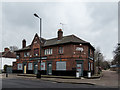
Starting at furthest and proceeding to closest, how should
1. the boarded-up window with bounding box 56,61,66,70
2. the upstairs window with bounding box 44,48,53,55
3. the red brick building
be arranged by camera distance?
the upstairs window with bounding box 44,48,53,55
the boarded-up window with bounding box 56,61,66,70
the red brick building

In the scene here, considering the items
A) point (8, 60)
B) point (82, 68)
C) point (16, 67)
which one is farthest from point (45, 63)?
point (8, 60)

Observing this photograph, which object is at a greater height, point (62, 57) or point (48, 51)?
point (48, 51)

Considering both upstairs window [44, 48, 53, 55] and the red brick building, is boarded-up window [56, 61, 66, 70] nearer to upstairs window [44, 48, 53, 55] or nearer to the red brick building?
the red brick building

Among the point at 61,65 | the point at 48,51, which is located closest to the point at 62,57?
the point at 61,65

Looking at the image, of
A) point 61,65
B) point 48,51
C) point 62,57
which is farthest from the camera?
point 48,51

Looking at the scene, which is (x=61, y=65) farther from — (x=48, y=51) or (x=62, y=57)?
(x=48, y=51)

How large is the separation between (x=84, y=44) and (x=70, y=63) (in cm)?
458

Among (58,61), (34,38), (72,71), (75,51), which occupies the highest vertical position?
(34,38)

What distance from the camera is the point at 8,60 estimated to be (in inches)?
1859

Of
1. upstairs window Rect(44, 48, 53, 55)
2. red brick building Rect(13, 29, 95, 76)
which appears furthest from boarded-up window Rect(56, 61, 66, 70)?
upstairs window Rect(44, 48, 53, 55)

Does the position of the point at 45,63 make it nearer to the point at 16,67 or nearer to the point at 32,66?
the point at 32,66

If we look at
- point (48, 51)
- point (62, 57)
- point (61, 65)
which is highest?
point (48, 51)

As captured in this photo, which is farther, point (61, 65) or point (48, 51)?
point (48, 51)

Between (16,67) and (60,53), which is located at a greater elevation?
(60,53)
